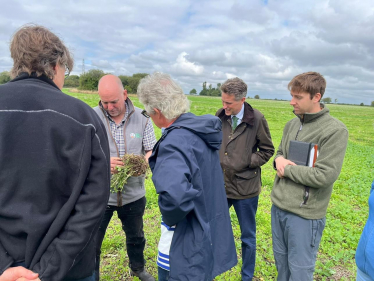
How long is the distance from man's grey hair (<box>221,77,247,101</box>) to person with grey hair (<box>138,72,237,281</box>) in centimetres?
148

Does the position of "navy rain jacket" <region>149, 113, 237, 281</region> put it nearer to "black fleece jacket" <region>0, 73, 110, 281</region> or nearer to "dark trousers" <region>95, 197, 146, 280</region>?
"black fleece jacket" <region>0, 73, 110, 281</region>

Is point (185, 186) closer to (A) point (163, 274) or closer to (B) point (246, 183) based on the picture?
(A) point (163, 274)

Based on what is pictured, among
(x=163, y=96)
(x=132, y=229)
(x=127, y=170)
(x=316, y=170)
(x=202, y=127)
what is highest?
(x=163, y=96)

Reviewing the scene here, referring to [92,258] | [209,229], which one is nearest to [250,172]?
[209,229]

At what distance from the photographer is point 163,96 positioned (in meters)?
2.30

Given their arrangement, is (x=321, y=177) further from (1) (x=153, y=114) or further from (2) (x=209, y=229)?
(1) (x=153, y=114)

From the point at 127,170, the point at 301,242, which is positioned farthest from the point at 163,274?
the point at 301,242

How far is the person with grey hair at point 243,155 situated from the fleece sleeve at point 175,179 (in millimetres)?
1796

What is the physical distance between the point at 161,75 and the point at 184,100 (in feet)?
1.11

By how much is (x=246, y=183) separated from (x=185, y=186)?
201 centimetres

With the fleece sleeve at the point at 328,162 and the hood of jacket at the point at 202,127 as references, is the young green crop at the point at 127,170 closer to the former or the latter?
the hood of jacket at the point at 202,127

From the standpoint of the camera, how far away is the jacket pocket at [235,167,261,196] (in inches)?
148

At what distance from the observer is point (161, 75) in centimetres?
246

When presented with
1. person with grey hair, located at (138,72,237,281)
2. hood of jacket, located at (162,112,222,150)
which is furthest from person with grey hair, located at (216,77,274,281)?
hood of jacket, located at (162,112,222,150)
